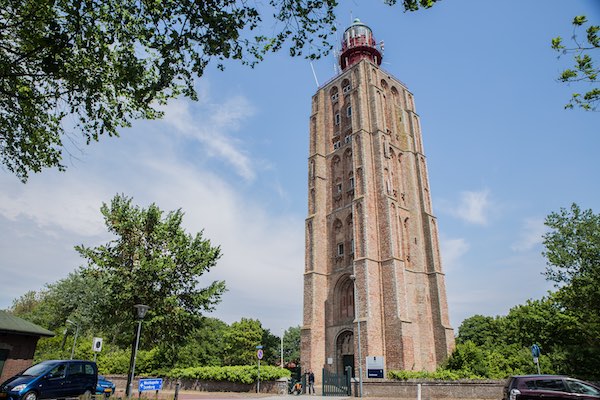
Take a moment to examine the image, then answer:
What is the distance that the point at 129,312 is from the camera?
22.3m

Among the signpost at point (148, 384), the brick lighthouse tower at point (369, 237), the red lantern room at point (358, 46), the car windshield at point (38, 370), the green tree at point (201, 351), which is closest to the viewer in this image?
the signpost at point (148, 384)

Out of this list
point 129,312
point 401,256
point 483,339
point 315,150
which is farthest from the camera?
point 483,339

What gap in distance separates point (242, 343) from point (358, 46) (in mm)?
40383

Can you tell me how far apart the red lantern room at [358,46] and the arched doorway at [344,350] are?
31911 mm

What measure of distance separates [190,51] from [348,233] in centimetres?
2654

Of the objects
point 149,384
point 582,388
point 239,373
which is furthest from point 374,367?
point 149,384

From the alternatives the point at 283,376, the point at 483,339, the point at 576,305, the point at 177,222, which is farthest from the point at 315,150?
the point at 483,339

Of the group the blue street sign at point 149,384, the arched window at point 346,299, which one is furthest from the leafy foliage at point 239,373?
the blue street sign at point 149,384

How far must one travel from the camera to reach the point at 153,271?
2145 centimetres

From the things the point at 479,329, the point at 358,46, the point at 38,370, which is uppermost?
the point at 358,46

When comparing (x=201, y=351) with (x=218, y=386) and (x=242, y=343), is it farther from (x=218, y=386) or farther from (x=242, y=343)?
(x=218, y=386)

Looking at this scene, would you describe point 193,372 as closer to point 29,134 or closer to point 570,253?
point 29,134

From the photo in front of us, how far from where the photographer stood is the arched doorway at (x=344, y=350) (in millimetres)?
29719

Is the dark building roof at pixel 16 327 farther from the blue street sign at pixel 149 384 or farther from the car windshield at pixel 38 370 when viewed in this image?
the blue street sign at pixel 149 384
